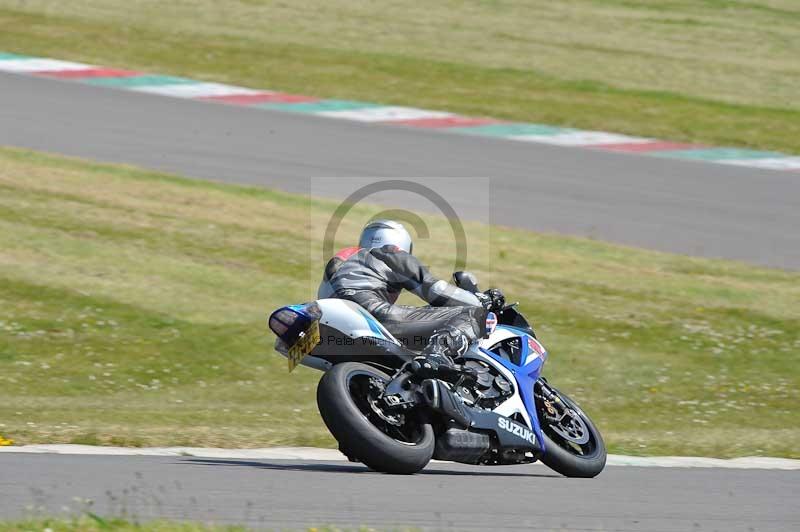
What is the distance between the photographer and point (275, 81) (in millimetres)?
25500

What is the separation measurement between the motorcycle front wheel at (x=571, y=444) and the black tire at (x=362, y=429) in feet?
3.35

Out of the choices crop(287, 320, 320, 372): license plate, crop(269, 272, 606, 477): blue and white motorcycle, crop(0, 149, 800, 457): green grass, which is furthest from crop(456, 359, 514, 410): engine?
crop(0, 149, 800, 457): green grass

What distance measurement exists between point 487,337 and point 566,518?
2.08 meters

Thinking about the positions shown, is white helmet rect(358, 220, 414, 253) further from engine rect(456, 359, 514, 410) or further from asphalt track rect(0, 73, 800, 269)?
asphalt track rect(0, 73, 800, 269)

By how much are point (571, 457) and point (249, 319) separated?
5.94m

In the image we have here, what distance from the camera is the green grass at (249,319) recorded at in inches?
440

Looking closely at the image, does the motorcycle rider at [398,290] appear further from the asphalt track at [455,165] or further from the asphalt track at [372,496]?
the asphalt track at [455,165]

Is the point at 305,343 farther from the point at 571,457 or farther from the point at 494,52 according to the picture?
the point at 494,52

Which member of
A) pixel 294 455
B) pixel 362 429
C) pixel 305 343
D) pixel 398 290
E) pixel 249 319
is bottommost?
pixel 249 319

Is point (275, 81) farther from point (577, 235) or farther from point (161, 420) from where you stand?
point (161, 420)

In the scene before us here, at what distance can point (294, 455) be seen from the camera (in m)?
9.20

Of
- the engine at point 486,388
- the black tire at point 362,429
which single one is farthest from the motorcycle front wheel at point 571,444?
the black tire at point 362,429

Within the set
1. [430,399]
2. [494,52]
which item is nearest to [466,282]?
[430,399]

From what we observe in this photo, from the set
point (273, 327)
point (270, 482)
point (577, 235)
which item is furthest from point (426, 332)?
point (577, 235)
